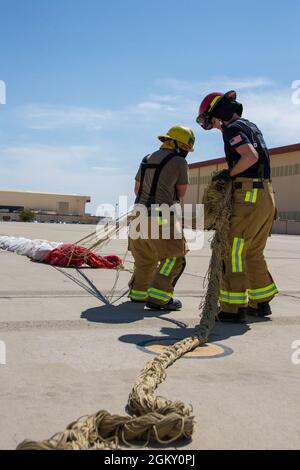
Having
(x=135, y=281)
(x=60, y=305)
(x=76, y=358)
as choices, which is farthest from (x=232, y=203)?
(x=76, y=358)

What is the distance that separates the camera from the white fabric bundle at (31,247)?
9250 millimetres

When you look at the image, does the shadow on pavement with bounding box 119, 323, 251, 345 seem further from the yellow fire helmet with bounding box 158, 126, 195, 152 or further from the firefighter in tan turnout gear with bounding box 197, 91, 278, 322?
the yellow fire helmet with bounding box 158, 126, 195, 152

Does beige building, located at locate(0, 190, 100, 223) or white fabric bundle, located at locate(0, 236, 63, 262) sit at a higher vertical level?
beige building, located at locate(0, 190, 100, 223)

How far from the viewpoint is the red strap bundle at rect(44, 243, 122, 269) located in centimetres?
871

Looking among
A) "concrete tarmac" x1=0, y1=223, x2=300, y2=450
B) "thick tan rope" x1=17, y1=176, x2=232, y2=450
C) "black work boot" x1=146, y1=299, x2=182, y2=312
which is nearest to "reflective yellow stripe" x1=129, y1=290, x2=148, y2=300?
"concrete tarmac" x1=0, y1=223, x2=300, y2=450

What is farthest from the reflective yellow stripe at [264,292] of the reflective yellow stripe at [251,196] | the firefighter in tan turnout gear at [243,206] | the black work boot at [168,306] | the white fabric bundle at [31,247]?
the white fabric bundle at [31,247]

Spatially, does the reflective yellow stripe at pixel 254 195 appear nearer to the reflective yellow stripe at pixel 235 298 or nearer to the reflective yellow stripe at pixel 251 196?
the reflective yellow stripe at pixel 251 196

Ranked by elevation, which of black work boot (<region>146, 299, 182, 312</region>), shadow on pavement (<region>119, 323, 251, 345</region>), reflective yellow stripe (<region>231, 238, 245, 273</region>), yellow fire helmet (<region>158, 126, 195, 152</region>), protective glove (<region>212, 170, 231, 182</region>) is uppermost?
yellow fire helmet (<region>158, 126, 195, 152</region>)

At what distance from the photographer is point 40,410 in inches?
96.5

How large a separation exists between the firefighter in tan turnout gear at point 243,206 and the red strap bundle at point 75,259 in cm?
403

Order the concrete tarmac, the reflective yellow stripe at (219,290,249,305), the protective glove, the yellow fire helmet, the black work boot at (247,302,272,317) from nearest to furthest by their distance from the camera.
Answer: the concrete tarmac
the reflective yellow stripe at (219,290,249,305)
the protective glove
the black work boot at (247,302,272,317)
the yellow fire helmet

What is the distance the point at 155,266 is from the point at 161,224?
1.83 feet
